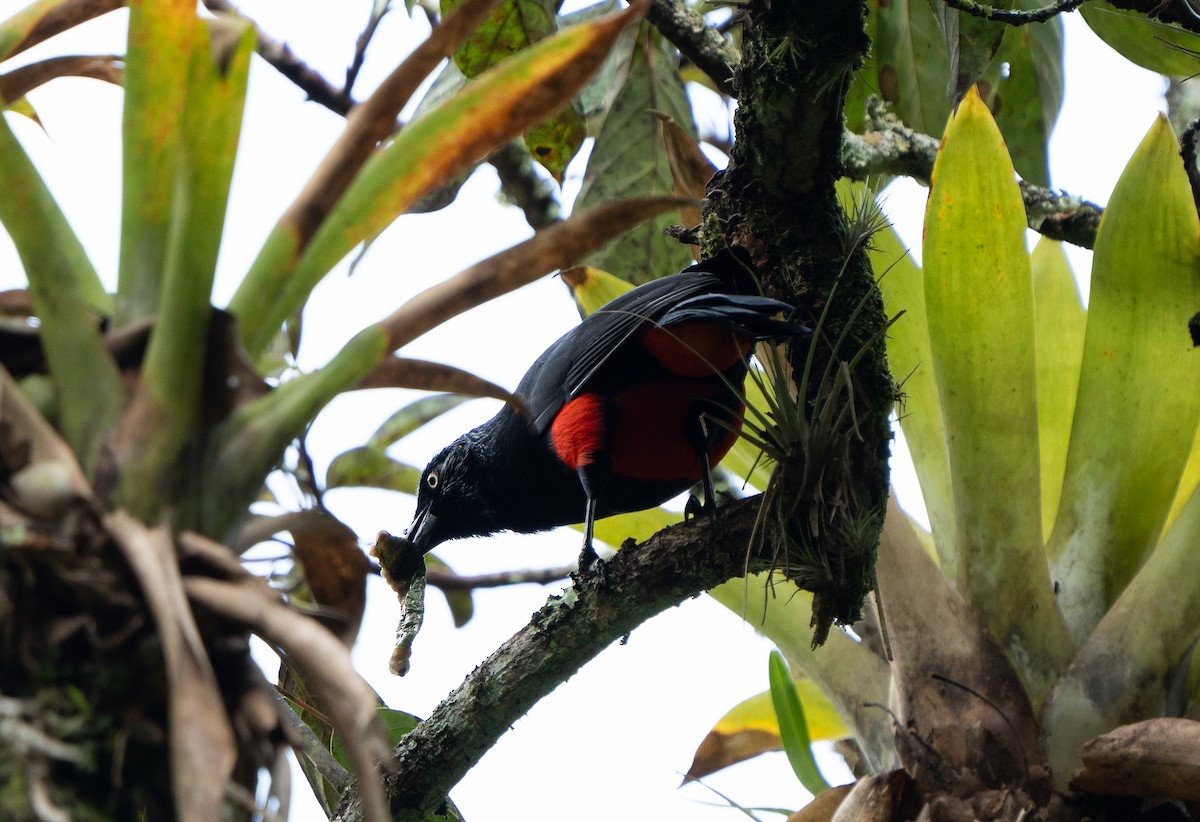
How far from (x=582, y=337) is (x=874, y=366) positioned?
1080 mm

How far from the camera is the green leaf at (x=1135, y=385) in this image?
2.40 metres

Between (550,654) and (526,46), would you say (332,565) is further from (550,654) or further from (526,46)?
(526,46)

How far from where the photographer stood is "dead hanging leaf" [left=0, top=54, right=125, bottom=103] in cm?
151

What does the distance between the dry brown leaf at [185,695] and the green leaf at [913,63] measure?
291 cm

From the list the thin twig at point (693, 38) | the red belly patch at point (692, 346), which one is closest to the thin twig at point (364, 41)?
the thin twig at point (693, 38)

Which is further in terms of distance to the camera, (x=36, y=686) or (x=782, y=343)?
(x=782, y=343)

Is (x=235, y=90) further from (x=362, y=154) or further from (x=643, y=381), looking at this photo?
(x=643, y=381)

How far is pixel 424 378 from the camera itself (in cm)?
122

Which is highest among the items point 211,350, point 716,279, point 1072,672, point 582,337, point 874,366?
point 582,337

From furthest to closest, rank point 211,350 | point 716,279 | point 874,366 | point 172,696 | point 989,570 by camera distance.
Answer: point 716,279 < point 989,570 < point 874,366 < point 211,350 < point 172,696

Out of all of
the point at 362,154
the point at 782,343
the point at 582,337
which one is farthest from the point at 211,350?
the point at 582,337

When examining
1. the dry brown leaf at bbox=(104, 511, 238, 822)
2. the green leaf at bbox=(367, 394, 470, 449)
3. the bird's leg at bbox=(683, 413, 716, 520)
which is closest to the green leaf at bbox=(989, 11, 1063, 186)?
the bird's leg at bbox=(683, 413, 716, 520)

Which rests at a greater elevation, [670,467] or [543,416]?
[543,416]

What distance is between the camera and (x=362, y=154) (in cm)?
118
